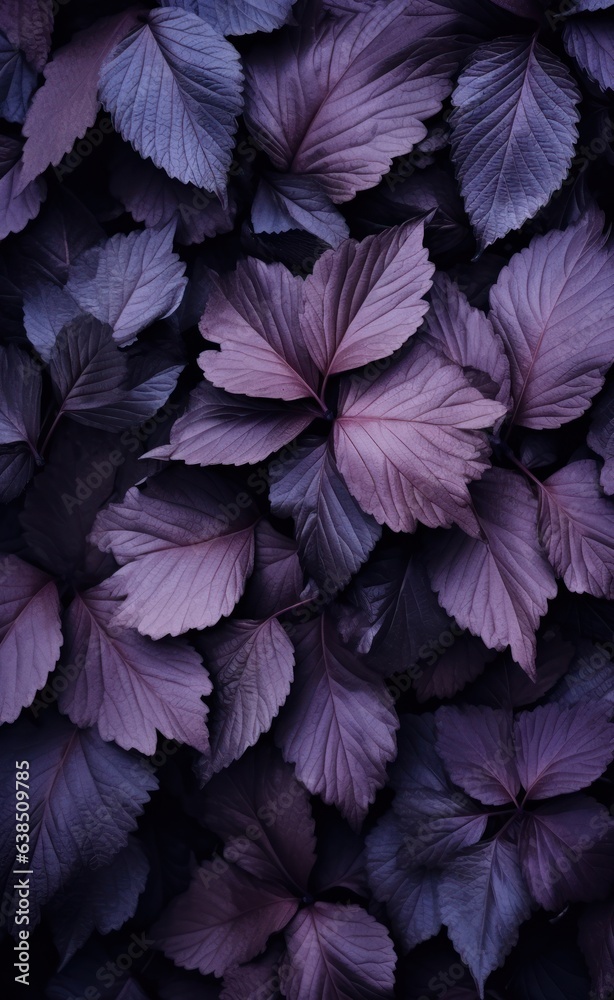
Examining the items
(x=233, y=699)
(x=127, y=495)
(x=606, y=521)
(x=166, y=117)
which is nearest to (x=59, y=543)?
(x=127, y=495)

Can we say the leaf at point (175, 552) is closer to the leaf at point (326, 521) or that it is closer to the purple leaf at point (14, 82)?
the leaf at point (326, 521)

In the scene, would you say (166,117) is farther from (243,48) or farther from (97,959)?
(97,959)

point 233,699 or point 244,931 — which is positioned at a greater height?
point 233,699

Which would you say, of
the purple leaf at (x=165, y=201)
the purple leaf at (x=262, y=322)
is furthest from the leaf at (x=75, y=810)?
the purple leaf at (x=165, y=201)

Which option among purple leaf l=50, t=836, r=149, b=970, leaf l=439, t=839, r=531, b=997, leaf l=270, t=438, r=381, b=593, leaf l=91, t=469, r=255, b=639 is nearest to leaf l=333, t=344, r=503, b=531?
leaf l=270, t=438, r=381, b=593

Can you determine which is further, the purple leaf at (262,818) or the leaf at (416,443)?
the purple leaf at (262,818)

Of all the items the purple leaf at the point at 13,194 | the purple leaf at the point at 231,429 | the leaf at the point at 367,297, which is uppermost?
the purple leaf at the point at 13,194
